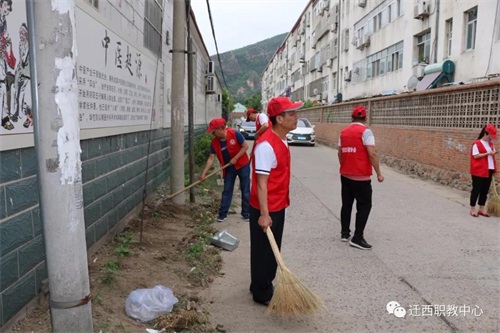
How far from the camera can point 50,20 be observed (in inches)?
77.5

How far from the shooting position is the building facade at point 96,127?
2771 millimetres

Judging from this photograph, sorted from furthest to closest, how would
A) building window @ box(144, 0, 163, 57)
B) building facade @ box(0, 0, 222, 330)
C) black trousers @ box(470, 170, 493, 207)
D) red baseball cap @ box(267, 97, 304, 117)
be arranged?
1. building window @ box(144, 0, 163, 57)
2. black trousers @ box(470, 170, 493, 207)
3. red baseball cap @ box(267, 97, 304, 117)
4. building facade @ box(0, 0, 222, 330)

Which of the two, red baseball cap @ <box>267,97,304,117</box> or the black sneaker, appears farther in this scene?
the black sneaker

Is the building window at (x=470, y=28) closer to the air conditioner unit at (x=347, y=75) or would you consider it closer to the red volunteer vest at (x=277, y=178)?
the red volunteer vest at (x=277, y=178)

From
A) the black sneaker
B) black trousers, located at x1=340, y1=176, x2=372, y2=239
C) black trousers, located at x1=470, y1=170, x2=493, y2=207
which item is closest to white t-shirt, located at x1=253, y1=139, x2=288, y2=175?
black trousers, located at x1=340, y1=176, x2=372, y2=239

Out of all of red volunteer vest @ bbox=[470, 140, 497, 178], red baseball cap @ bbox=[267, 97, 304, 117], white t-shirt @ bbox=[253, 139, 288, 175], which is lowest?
red volunteer vest @ bbox=[470, 140, 497, 178]

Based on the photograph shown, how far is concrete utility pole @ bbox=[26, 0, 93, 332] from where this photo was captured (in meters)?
1.98

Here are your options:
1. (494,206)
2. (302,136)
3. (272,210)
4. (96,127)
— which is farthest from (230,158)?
(302,136)

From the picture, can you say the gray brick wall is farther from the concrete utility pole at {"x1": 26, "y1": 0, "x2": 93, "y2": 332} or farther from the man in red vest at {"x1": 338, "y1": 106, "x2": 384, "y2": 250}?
the man in red vest at {"x1": 338, "y1": 106, "x2": 384, "y2": 250}

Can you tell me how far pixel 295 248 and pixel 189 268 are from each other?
1442 millimetres

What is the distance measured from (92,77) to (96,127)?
1.65 ft

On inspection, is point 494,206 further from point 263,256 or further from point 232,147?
point 263,256

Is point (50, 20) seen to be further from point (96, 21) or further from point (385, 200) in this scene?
point (385, 200)

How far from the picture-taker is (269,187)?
11.5 feet
